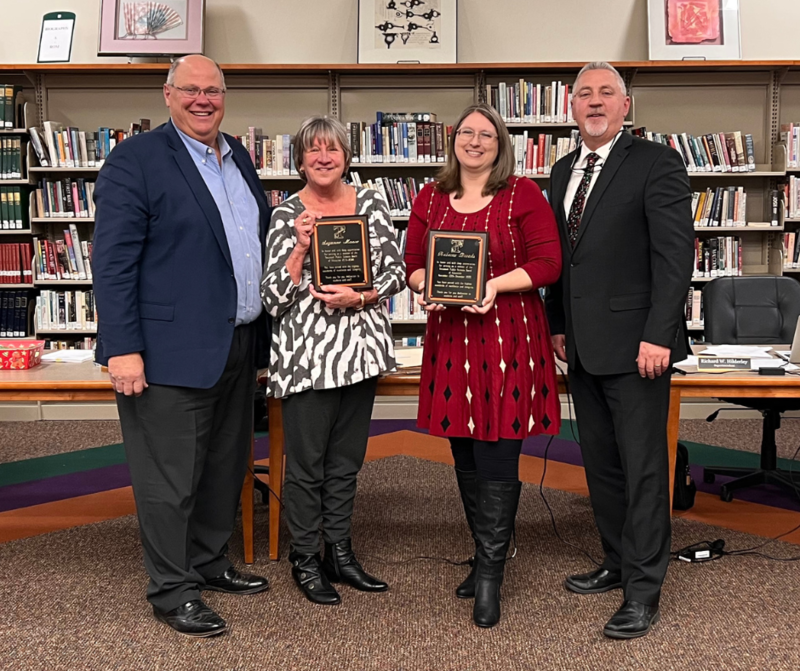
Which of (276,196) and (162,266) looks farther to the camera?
(276,196)

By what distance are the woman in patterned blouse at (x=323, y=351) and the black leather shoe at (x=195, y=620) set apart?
0.34 metres

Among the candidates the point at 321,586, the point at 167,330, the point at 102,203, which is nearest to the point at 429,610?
the point at 321,586

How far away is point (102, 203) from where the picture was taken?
243cm

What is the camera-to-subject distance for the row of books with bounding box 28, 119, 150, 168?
19.0 ft

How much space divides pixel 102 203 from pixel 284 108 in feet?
12.9

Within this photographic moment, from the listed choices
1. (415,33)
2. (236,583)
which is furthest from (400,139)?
(236,583)

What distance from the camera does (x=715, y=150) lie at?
576cm

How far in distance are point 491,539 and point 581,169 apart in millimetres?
1200

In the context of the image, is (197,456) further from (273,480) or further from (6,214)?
(6,214)

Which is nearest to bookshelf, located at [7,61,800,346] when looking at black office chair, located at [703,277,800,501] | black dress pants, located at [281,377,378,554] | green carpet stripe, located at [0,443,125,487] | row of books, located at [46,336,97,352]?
row of books, located at [46,336,97,352]

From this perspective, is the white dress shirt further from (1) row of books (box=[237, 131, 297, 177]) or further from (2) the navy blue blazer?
(1) row of books (box=[237, 131, 297, 177])

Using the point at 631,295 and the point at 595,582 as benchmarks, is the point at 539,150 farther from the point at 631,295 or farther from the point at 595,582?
the point at 595,582

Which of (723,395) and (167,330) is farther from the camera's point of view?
(723,395)

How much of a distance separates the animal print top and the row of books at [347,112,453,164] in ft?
10.4
